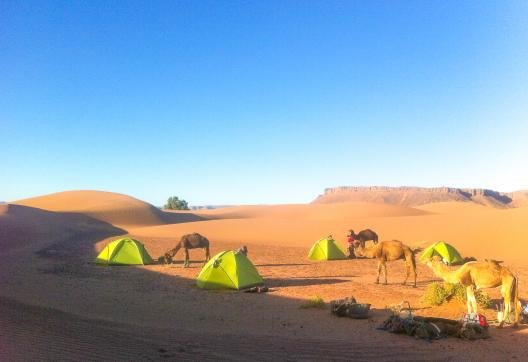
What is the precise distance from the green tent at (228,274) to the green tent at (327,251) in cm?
1044

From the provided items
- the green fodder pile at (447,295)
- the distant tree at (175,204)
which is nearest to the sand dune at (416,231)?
the green fodder pile at (447,295)

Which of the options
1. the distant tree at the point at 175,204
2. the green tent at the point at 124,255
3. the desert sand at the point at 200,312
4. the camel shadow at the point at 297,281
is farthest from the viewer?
the distant tree at the point at 175,204

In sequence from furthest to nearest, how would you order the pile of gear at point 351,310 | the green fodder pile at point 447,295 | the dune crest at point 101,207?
the dune crest at point 101,207, the green fodder pile at point 447,295, the pile of gear at point 351,310

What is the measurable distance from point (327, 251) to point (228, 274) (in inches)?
456

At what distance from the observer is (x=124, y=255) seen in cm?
2125

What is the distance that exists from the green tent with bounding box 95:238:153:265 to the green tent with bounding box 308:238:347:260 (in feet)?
32.1

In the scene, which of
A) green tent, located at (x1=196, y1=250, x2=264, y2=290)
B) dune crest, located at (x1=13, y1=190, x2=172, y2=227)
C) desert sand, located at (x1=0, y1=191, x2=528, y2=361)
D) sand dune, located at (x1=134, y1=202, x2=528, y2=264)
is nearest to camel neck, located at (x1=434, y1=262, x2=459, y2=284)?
desert sand, located at (x1=0, y1=191, x2=528, y2=361)

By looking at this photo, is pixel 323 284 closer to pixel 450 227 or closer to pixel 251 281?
pixel 251 281

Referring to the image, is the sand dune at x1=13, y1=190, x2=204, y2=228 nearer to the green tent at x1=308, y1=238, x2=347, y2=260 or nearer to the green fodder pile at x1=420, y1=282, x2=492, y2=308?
the green tent at x1=308, y1=238, x2=347, y2=260

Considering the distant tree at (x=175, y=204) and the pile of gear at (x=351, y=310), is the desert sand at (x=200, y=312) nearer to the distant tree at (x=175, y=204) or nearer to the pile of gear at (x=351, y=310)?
the pile of gear at (x=351, y=310)

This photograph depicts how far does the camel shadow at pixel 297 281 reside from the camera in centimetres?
1642

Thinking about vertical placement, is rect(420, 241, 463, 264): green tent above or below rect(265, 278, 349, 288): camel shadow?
above

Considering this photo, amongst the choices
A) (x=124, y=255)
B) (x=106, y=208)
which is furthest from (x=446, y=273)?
(x=106, y=208)

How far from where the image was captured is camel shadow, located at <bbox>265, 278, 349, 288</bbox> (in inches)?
646
